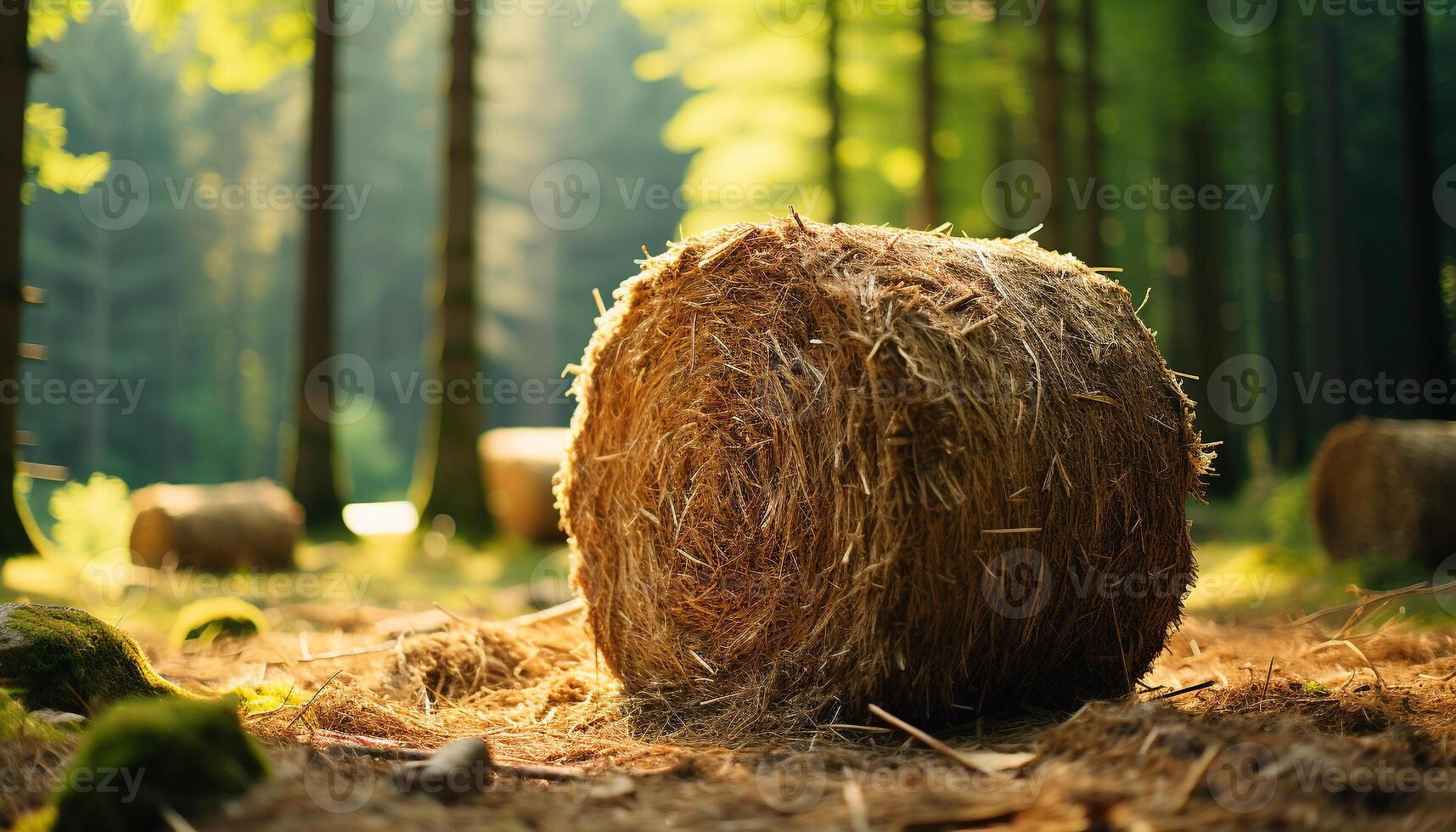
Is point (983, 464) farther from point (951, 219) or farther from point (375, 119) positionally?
point (375, 119)

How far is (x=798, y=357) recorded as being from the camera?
4098mm

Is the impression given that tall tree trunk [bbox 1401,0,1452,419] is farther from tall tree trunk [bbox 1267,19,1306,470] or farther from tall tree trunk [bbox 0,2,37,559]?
tall tree trunk [bbox 0,2,37,559]

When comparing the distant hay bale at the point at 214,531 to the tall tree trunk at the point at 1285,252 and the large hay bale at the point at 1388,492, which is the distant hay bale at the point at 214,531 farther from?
the tall tree trunk at the point at 1285,252

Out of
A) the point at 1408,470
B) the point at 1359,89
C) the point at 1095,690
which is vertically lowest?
the point at 1095,690

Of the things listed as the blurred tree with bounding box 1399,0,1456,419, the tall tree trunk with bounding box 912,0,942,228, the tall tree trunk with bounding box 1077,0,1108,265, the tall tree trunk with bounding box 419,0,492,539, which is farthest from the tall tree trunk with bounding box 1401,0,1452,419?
the tall tree trunk with bounding box 419,0,492,539

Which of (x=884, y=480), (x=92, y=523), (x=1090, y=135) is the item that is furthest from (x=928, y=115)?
(x=92, y=523)

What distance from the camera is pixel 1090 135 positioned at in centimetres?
1438

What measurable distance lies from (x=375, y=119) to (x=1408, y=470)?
39.9 metres

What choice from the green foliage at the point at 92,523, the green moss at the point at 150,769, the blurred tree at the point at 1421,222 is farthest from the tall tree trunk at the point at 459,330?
the blurred tree at the point at 1421,222

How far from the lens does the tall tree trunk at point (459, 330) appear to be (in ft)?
38.1

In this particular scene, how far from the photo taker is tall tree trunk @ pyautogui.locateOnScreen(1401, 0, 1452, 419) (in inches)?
384

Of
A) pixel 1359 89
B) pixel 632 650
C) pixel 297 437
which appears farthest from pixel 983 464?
pixel 1359 89

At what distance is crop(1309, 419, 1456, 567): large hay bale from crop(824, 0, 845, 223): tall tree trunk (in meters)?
7.80

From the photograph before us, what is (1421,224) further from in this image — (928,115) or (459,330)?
(459,330)
